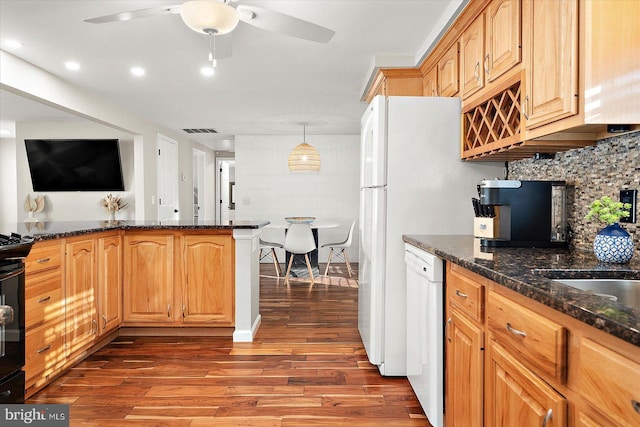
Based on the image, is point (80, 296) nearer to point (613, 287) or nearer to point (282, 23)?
point (282, 23)

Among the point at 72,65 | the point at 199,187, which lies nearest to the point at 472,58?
the point at 72,65

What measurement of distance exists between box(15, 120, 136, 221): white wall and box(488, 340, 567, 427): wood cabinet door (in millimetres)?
5692

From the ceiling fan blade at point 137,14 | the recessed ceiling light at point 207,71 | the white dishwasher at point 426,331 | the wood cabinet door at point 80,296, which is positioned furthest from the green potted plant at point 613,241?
the recessed ceiling light at point 207,71

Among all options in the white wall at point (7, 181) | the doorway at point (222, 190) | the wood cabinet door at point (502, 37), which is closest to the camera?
the wood cabinet door at point (502, 37)

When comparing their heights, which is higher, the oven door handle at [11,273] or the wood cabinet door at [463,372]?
the oven door handle at [11,273]

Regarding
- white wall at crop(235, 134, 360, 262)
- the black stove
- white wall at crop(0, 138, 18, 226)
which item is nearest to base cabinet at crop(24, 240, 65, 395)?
the black stove

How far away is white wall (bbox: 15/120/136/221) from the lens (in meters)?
6.15

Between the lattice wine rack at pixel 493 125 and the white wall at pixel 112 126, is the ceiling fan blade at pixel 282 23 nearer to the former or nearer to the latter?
the lattice wine rack at pixel 493 125

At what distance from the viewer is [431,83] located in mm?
3336

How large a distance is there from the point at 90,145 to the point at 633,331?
6.66 metres

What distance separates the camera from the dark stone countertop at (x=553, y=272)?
857 millimetres

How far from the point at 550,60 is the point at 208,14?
1463mm

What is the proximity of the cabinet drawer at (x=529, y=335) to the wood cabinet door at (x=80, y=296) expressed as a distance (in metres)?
2.42

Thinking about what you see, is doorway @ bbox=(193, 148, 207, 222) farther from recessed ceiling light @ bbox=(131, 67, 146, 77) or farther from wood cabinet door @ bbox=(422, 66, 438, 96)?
wood cabinet door @ bbox=(422, 66, 438, 96)
